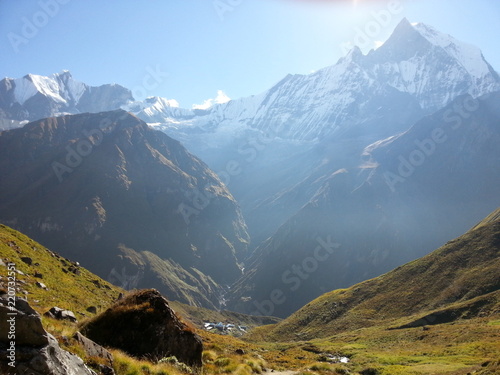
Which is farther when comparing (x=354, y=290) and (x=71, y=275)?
(x=354, y=290)

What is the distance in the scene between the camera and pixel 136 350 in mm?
15758

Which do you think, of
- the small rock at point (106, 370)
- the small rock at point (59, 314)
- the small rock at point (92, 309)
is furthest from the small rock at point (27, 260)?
the small rock at point (106, 370)

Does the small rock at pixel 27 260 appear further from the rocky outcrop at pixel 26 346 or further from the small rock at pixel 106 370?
the rocky outcrop at pixel 26 346

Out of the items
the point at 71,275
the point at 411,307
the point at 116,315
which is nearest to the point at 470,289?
the point at 411,307

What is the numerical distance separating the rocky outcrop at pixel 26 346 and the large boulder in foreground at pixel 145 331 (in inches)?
256

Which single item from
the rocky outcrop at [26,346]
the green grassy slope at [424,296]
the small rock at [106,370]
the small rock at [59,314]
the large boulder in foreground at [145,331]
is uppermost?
the rocky outcrop at [26,346]

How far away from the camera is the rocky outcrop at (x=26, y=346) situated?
27.9 ft

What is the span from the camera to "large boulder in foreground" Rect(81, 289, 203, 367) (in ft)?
51.9

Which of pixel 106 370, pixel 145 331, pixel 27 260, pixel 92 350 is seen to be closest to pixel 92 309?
pixel 27 260

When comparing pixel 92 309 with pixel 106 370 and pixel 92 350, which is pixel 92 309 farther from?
pixel 106 370

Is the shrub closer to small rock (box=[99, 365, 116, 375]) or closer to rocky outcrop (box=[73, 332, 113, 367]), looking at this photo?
rocky outcrop (box=[73, 332, 113, 367])

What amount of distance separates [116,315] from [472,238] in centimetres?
13089

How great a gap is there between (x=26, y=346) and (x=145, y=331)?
25.8 ft

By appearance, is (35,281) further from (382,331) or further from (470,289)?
(470,289)
